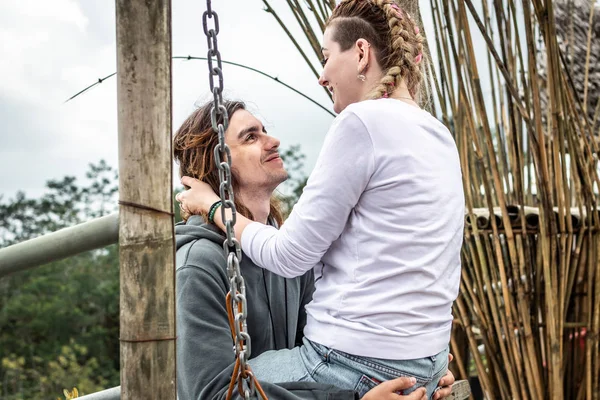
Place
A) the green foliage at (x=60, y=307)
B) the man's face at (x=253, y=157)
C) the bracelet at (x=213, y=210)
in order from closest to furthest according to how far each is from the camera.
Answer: the bracelet at (x=213, y=210) → the man's face at (x=253, y=157) → the green foliage at (x=60, y=307)

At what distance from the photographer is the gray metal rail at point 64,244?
3.63ft

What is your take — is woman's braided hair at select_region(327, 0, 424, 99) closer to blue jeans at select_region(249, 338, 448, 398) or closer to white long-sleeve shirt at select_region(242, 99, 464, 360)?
white long-sleeve shirt at select_region(242, 99, 464, 360)

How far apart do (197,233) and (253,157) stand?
0.23m

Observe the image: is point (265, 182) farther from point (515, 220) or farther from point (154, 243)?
point (515, 220)

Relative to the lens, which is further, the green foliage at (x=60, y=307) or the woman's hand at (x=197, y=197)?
the green foliage at (x=60, y=307)

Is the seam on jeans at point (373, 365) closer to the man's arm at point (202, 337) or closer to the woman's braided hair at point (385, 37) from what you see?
the man's arm at point (202, 337)

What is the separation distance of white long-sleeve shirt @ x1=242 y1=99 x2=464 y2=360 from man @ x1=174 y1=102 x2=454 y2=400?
0.33 feet

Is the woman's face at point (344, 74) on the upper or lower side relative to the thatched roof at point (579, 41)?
lower

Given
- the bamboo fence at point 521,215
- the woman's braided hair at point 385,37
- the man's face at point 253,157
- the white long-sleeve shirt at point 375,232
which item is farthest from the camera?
the bamboo fence at point 521,215

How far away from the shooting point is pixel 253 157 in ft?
5.36

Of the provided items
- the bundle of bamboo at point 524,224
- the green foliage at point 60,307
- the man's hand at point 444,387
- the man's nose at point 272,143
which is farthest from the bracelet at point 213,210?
the green foliage at point 60,307

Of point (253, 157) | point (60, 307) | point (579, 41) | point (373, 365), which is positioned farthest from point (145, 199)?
point (60, 307)

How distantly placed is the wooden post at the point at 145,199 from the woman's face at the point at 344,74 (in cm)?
39

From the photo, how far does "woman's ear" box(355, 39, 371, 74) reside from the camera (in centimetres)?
134
